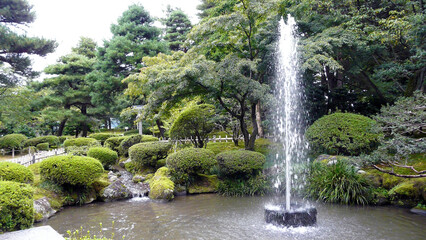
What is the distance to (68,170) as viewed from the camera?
7871 mm

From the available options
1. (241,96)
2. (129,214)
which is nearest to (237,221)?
(129,214)

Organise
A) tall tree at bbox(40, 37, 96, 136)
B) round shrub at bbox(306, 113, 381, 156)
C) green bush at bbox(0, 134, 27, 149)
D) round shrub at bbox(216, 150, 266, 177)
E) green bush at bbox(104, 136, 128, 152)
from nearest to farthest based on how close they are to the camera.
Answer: round shrub at bbox(216, 150, 266, 177), round shrub at bbox(306, 113, 381, 156), green bush at bbox(104, 136, 128, 152), green bush at bbox(0, 134, 27, 149), tall tree at bbox(40, 37, 96, 136)

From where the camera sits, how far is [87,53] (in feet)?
98.5

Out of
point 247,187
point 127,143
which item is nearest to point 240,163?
point 247,187

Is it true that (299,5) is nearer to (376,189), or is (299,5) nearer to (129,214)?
(376,189)

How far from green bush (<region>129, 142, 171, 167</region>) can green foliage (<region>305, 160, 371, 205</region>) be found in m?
6.10

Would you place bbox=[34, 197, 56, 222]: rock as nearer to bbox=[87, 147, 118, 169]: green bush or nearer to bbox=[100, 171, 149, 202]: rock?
bbox=[100, 171, 149, 202]: rock

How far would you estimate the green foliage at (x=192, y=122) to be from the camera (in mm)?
11914

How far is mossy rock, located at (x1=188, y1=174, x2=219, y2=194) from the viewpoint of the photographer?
9602mm

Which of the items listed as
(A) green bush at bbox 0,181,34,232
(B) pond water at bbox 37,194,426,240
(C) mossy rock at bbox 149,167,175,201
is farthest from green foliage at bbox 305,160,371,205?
(A) green bush at bbox 0,181,34,232

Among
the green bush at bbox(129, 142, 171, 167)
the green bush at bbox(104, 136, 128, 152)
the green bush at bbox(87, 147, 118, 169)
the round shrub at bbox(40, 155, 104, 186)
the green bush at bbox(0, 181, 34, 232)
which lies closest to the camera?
the green bush at bbox(0, 181, 34, 232)

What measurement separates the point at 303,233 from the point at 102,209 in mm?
5532

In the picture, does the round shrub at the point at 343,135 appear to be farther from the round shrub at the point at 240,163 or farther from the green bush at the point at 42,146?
the green bush at the point at 42,146

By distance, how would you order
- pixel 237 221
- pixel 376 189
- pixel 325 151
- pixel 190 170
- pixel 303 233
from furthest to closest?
pixel 325 151, pixel 190 170, pixel 376 189, pixel 237 221, pixel 303 233
